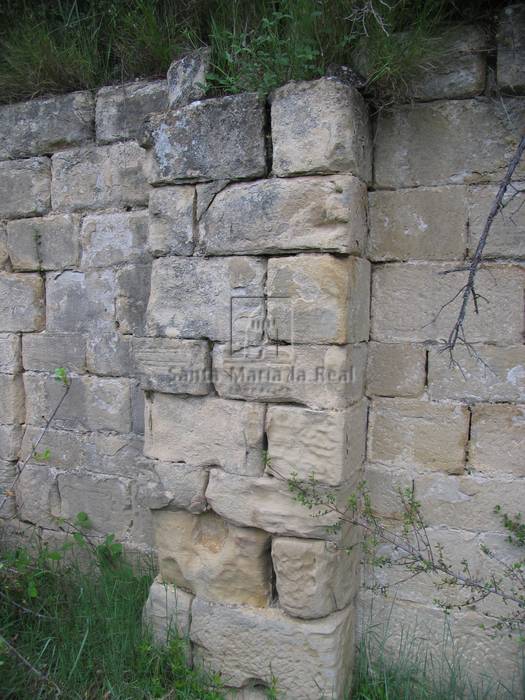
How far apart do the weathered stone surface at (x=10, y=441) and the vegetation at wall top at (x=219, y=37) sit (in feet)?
Answer: 6.57

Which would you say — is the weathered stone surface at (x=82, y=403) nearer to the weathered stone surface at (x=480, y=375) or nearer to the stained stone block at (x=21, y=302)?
the stained stone block at (x=21, y=302)

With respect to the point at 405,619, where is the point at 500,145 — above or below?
above

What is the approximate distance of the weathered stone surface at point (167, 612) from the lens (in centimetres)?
246

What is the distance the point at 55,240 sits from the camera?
125 inches

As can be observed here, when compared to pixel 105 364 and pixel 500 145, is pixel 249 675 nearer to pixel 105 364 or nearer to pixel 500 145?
pixel 105 364

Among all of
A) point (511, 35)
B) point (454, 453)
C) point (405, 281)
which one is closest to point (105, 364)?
point (405, 281)

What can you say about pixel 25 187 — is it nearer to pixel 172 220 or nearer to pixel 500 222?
pixel 172 220

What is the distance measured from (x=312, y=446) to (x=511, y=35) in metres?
1.82

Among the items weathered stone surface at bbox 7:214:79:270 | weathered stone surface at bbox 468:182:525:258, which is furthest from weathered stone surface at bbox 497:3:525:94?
weathered stone surface at bbox 7:214:79:270

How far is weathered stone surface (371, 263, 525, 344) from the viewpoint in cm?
226

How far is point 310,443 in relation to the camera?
214 centimetres

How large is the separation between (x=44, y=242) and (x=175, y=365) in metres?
1.46

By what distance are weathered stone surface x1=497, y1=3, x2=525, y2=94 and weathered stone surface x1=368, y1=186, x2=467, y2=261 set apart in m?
0.44

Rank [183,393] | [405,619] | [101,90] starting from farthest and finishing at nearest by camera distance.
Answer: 1. [101,90]
2. [405,619]
3. [183,393]
